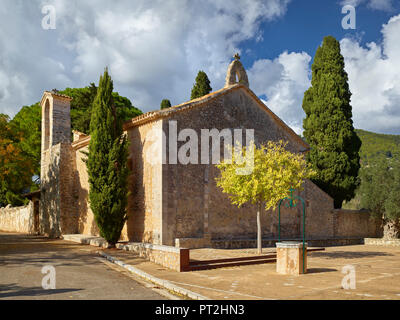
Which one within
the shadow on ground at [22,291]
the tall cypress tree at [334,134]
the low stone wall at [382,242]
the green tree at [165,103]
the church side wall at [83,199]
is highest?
the green tree at [165,103]

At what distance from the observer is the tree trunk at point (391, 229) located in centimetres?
2466

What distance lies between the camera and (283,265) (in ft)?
36.7

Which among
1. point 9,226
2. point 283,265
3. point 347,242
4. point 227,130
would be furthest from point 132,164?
point 9,226

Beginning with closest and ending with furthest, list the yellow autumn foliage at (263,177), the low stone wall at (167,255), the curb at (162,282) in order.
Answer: the curb at (162,282), the low stone wall at (167,255), the yellow autumn foliage at (263,177)

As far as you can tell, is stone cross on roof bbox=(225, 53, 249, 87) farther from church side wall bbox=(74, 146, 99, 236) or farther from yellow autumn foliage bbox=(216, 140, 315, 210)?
church side wall bbox=(74, 146, 99, 236)

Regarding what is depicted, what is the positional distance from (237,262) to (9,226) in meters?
32.2

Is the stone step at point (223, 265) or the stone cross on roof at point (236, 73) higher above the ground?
the stone cross on roof at point (236, 73)

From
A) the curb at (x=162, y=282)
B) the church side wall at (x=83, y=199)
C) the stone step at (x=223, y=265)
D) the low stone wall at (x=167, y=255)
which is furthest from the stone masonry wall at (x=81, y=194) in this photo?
the stone step at (x=223, y=265)

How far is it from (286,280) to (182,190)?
770 cm

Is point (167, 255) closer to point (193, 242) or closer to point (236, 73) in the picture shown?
point (193, 242)

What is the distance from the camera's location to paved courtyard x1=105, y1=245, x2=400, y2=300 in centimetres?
820

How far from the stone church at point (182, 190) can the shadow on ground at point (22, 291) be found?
752 cm

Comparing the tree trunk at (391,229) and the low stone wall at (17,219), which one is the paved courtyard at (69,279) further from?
the tree trunk at (391,229)

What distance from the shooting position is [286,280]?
33.1ft
